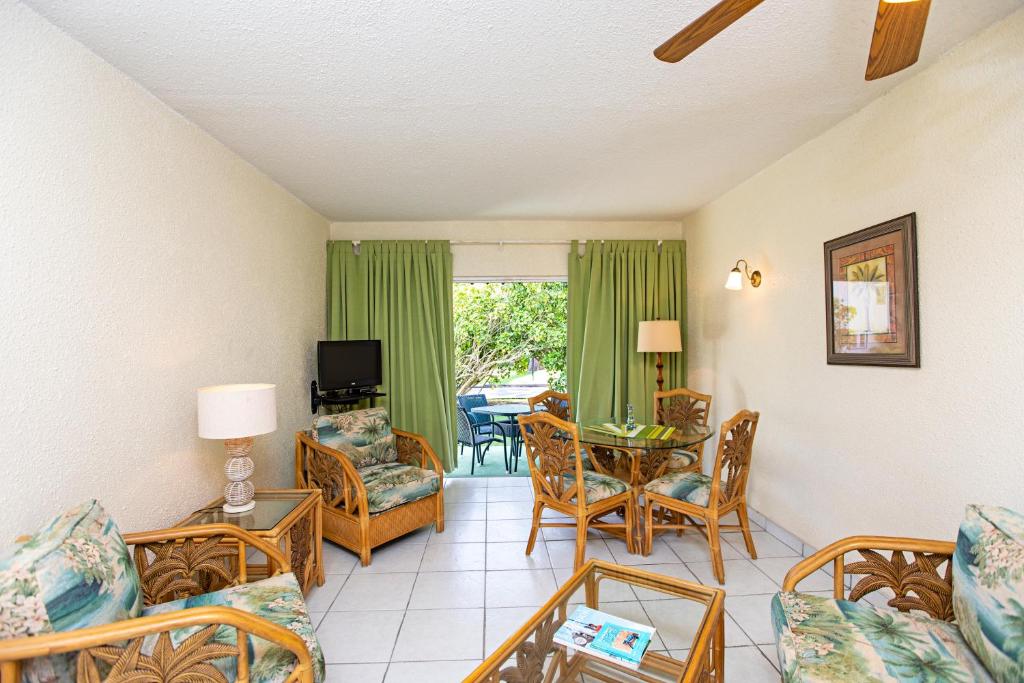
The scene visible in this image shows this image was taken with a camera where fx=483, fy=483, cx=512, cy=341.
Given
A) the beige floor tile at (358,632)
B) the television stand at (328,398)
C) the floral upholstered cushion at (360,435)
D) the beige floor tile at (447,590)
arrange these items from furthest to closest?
the television stand at (328,398) → the floral upholstered cushion at (360,435) → the beige floor tile at (447,590) → the beige floor tile at (358,632)

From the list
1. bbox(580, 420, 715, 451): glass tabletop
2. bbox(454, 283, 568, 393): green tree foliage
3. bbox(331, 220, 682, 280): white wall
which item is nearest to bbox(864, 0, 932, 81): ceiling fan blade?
bbox(580, 420, 715, 451): glass tabletop

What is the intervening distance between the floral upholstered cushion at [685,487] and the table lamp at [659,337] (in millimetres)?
1378

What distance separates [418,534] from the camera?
3402mm

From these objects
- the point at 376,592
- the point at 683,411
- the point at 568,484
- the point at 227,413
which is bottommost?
the point at 376,592

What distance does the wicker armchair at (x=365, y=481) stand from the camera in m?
2.99

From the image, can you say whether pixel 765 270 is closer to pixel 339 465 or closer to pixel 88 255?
pixel 339 465

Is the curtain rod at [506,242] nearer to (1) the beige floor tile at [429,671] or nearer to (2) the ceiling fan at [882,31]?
(2) the ceiling fan at [882,31]

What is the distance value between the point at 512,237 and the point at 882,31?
3589 mm

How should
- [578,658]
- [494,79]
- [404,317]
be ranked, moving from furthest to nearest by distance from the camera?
1. [404,317]
2. [494,79]
3. [578,658]

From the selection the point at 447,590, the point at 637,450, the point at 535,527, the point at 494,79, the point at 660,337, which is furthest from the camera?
the point at 660,337

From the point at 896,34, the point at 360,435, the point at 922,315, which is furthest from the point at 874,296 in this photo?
the point at 360,435

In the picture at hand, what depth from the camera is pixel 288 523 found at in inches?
87.4

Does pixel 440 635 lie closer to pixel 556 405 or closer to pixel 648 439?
pixel 648 439

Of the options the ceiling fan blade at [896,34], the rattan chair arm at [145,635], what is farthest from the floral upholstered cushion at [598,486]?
the ceiling fan blade at [896,34]
